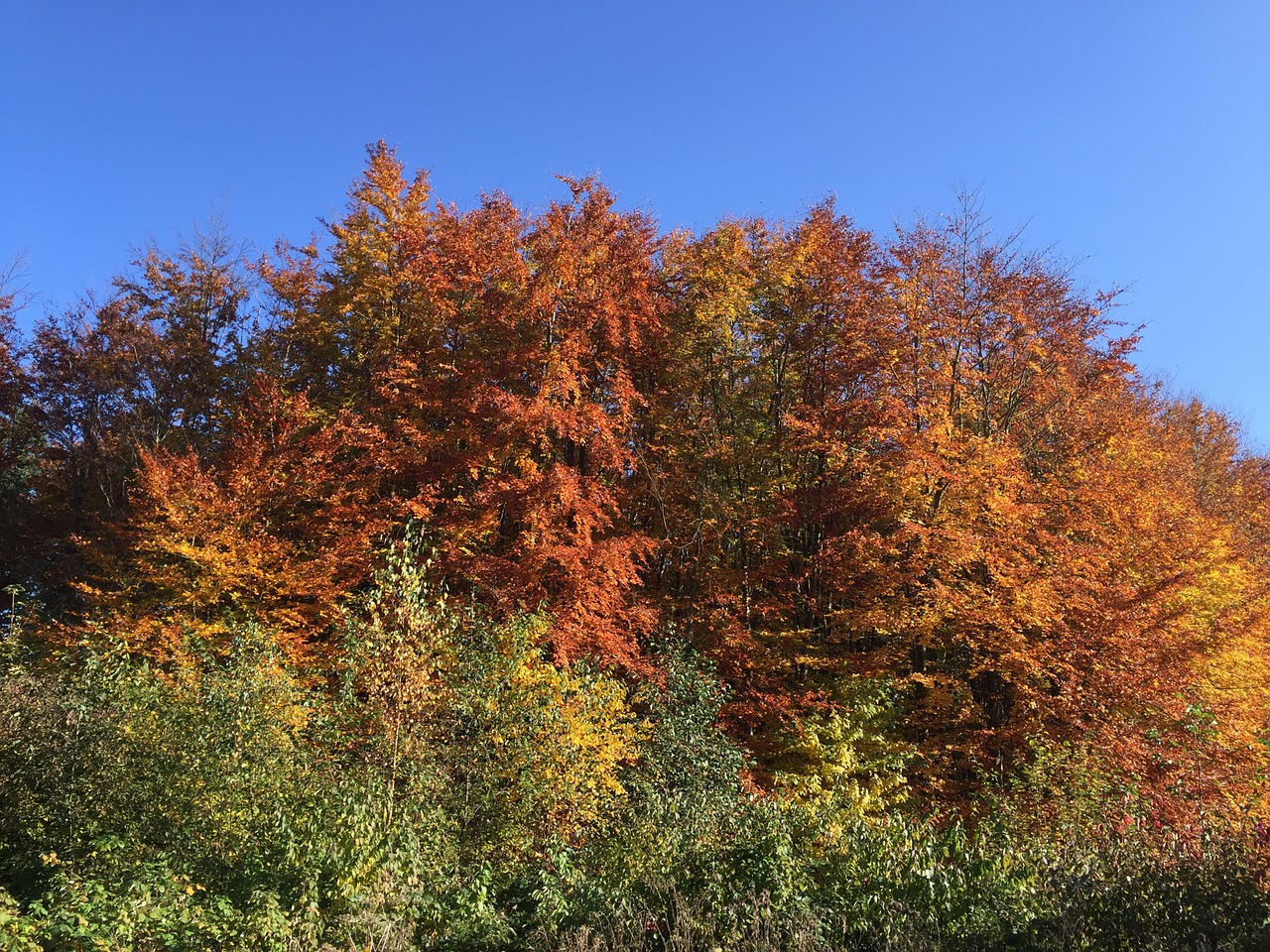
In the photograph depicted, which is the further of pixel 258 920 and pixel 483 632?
pixel 483 632

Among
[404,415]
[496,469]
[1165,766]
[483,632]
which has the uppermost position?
[404,415]

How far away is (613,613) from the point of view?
15.7m

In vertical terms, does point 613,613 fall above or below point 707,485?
below

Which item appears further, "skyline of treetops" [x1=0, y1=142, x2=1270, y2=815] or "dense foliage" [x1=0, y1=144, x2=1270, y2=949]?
"skyline of treetops" [x1=0, y1=142, x2=1270, y2=815]

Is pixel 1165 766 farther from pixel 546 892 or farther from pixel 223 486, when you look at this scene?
pixel 223 486

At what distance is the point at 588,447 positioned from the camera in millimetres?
17031

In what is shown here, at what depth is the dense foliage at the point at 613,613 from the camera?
6492 millimetres

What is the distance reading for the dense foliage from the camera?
256 inches

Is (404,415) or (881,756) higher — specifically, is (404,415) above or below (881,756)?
above

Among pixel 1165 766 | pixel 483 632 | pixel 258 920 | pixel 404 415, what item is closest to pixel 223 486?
pixel 404 415

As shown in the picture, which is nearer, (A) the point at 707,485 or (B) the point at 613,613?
(B) the point at 613,613

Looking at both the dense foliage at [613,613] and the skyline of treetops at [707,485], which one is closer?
the dense foliage at [613,613]

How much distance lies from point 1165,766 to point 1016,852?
7525 millimetres

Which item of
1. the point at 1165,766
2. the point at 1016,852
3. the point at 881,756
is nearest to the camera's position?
the point at 1016,852
